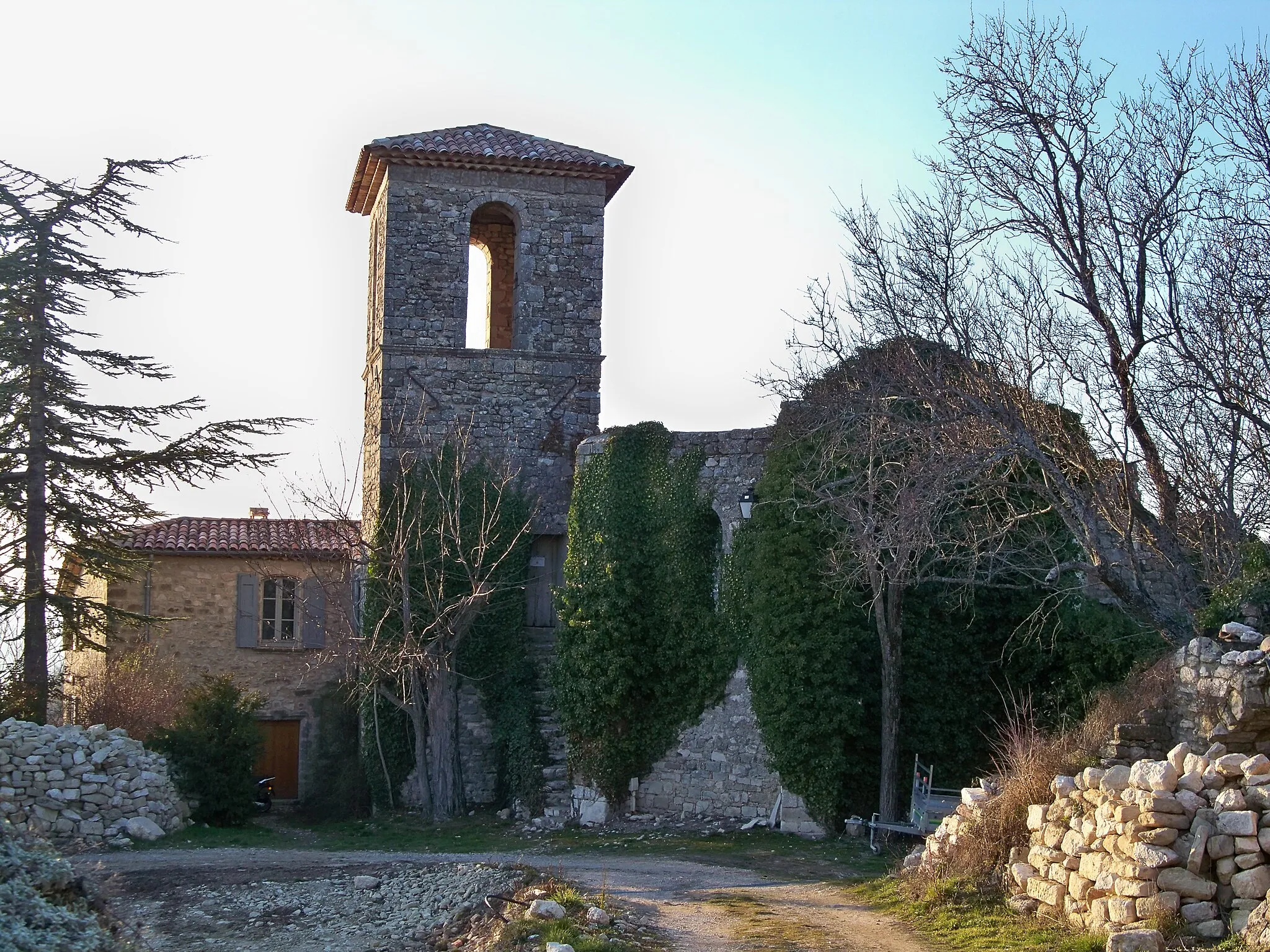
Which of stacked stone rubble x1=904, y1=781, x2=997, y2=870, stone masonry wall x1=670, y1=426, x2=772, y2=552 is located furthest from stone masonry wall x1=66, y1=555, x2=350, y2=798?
stacked stone rubble x1=904, y1=781, x2=997, y2=870

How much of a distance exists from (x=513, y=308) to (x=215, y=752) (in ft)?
27.6

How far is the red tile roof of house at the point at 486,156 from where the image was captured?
21609 millimetres

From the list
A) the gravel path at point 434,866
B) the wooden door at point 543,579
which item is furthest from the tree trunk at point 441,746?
the gravel path at point 434,866

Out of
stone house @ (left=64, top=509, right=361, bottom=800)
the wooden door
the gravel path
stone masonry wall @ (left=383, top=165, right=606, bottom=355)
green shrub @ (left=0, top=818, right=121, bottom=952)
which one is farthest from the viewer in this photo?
stone house @ (left=64, top=509, right=361, bottom=800)

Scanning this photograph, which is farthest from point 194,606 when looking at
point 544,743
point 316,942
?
point 316,942

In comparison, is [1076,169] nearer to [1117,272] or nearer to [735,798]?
[1117,272]

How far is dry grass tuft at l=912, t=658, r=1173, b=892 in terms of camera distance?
35.7 ft

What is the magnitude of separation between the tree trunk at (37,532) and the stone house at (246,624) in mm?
3510

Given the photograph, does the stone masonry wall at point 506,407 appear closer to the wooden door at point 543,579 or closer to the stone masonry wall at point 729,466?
the wooden door at point 543,579

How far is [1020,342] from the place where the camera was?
13484 mm

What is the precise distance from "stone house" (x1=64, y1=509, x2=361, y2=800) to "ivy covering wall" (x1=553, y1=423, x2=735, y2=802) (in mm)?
6187

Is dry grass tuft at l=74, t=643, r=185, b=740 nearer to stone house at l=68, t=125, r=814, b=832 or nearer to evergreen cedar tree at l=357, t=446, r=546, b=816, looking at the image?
stone house at l=68, t=125, r=814, b=832

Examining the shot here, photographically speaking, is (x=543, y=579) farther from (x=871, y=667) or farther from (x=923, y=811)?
(x=923, y=811)

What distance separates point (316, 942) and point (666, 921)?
9.98ft
